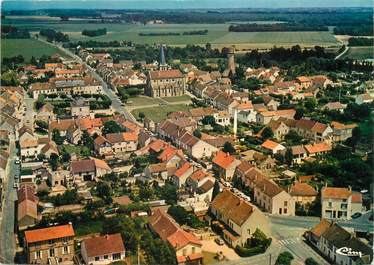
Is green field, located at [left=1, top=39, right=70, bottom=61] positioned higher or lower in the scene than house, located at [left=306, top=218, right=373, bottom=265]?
higher

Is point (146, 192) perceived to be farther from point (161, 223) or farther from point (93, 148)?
point (93, 148)

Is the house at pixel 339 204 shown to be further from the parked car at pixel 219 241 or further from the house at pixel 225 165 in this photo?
the house at pixel 225 165

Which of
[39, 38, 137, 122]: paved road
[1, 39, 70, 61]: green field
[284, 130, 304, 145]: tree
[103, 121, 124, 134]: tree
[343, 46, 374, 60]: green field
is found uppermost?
[1, 39, 70, 61]: green field

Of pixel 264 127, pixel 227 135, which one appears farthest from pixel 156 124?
pixel 264 127

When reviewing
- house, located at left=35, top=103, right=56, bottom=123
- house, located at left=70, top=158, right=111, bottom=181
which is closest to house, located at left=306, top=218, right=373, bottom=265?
house, located at left=70, top=158, right=111, bottom=181

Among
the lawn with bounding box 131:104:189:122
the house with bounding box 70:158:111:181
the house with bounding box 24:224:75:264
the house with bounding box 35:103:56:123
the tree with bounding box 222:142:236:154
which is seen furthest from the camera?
the lawn with bounding box 131:104:189:122

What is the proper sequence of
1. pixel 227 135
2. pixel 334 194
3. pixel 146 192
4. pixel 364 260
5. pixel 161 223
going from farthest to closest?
pixel 227 135 → pixel 146 192 → pixel 334 194 → pixel 161 223 → pixel 364 260

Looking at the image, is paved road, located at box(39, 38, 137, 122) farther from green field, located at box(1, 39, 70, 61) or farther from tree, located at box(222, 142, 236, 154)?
tree, located at box(222, 142, 236, 154)

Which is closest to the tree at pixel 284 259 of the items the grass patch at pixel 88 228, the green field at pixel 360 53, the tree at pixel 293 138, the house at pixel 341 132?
the grass patch at pixel 88 228
